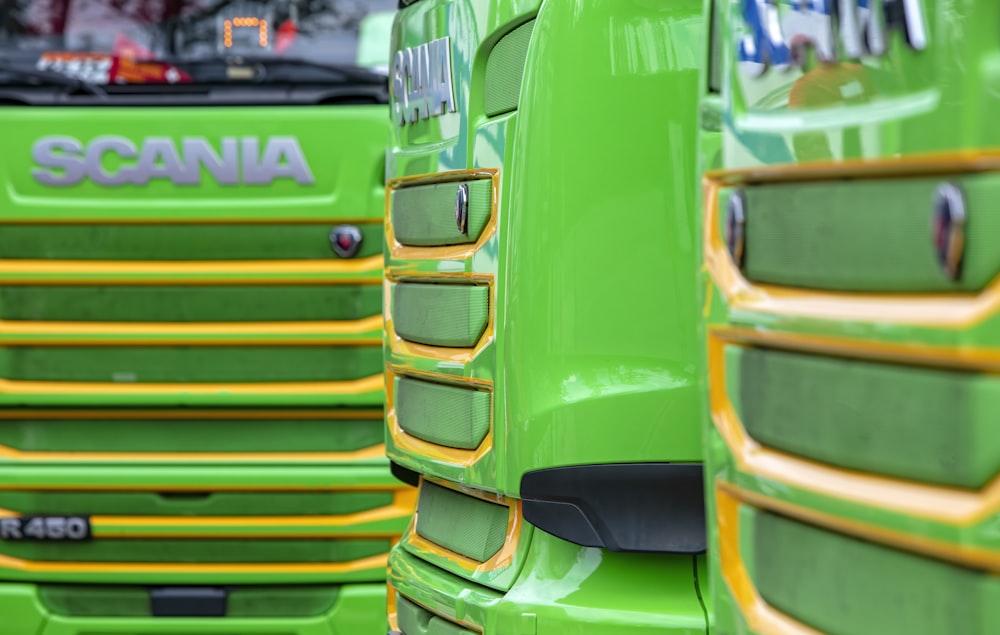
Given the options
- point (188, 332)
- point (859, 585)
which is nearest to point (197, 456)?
point (188, 332)

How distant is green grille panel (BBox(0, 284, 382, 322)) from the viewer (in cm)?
509

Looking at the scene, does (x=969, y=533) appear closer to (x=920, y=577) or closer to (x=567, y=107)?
(x=920, y=577)

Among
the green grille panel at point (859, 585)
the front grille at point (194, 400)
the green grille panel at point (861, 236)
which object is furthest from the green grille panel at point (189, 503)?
the green grille panel at point (861, 236)

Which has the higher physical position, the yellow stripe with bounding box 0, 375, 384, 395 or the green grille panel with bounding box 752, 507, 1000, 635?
the green grille panel with bounding box 752, 507, 1000, 635

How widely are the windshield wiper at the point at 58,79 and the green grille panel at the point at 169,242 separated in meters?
0.42

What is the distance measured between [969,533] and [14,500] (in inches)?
165

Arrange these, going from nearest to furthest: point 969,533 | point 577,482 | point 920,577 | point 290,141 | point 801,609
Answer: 1. point 969,533
2. point 920,577
3. point 801,609
4. point 577,482
5. point 290,141

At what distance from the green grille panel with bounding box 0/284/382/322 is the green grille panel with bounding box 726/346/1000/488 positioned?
3.06 m

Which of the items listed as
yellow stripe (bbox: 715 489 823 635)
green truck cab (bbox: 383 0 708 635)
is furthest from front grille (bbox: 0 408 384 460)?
yellow stripe (bbox: 715 489 823 635)

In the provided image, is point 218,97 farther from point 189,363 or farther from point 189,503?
point 189,503

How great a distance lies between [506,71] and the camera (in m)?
3.13

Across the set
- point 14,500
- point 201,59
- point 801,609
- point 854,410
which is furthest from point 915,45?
point 14,500

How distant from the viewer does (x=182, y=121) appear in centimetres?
498

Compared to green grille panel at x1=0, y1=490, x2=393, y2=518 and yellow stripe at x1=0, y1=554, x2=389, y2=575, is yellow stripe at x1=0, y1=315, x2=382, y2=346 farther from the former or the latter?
yellow stripe at x1=0, y1=554, x2=389, y2=575
